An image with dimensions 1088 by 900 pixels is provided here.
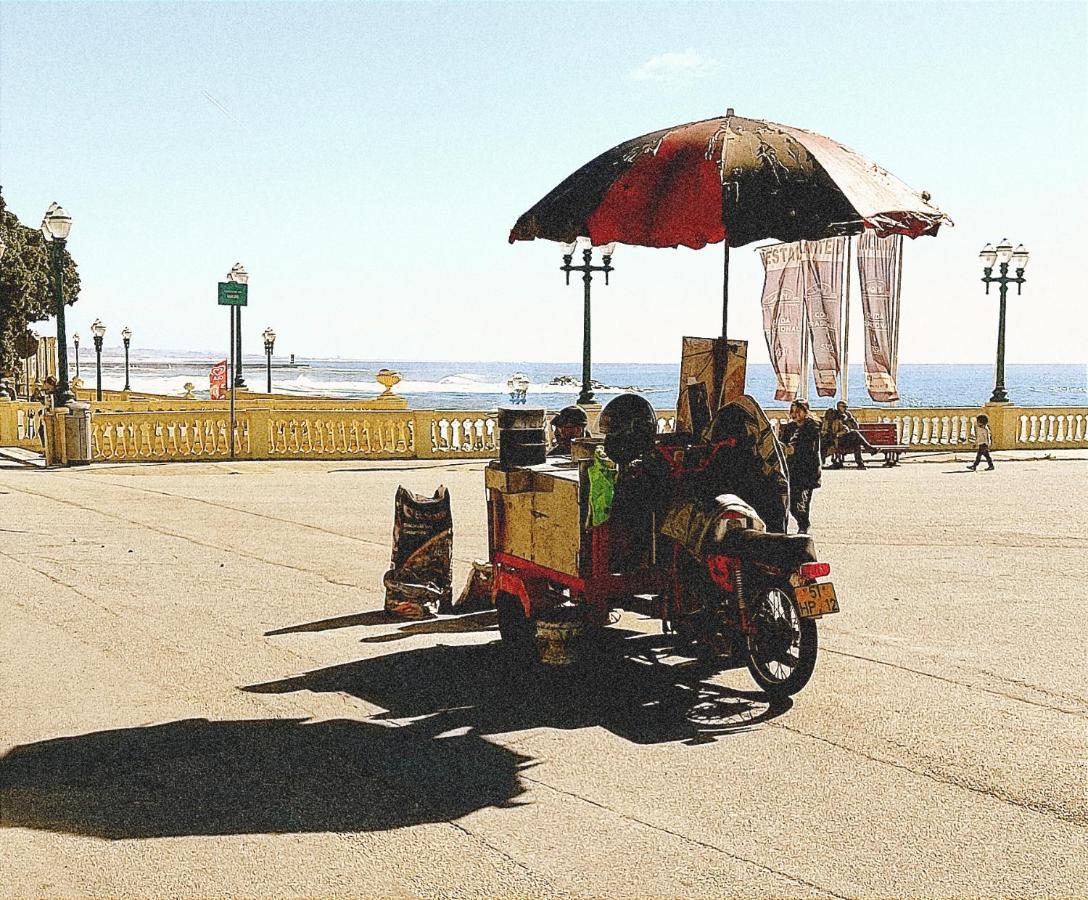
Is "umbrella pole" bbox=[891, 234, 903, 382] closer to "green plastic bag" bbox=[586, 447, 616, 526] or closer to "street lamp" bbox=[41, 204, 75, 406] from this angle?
"green plastic bag" bbox=[586, 447, 616, 526]

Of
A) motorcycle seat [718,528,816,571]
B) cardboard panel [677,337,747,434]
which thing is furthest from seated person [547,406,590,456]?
motorcycle seat [718,528,816,571]

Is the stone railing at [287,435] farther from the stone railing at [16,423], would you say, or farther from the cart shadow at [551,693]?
the cart shadow at [551,693]

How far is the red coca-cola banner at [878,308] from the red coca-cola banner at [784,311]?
1054mm

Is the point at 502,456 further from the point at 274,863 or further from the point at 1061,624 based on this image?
the point at 1061,624

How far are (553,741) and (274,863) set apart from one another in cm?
179

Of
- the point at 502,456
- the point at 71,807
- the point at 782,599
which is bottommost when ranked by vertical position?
the point at 71,807

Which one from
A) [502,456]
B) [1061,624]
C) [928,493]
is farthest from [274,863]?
[928,493]

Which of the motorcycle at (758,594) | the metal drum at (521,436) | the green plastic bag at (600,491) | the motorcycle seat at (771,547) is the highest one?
the metal drum at (521,436)

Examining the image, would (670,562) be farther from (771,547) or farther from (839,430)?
(839,430)

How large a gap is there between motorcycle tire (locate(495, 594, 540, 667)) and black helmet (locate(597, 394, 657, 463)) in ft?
4.06

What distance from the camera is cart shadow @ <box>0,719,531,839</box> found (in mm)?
4859

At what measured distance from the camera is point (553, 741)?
Answer: 19.3 feet

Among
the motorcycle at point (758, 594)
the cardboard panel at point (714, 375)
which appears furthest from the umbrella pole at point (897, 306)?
the motorcycle at point (758, 594)

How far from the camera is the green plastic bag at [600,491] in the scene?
677 centimetres
